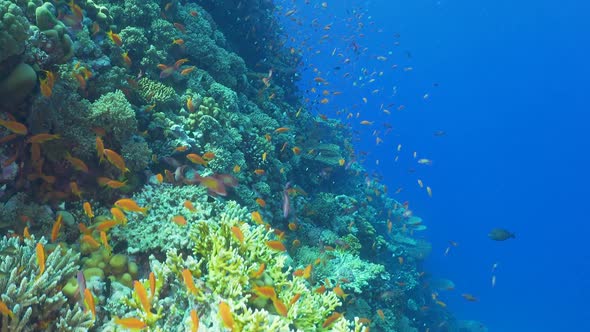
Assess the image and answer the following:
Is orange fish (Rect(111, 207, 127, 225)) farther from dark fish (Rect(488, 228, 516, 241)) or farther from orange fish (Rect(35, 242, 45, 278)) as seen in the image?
dark fish (Rect(488, 228, 516, 241))

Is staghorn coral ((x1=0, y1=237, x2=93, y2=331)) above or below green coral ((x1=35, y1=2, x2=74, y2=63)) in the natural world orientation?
below

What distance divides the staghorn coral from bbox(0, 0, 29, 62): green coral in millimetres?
2209

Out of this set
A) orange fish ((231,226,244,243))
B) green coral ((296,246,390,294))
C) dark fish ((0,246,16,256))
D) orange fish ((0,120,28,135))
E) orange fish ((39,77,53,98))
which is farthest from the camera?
green coral ((296,246,390,294))

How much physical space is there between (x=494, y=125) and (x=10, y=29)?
483 ft

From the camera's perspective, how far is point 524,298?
46.8 m

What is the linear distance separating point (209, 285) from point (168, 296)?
1.55 feet

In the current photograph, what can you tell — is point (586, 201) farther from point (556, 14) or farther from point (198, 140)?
point (198, 140)

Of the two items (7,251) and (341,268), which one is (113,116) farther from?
(341,268)

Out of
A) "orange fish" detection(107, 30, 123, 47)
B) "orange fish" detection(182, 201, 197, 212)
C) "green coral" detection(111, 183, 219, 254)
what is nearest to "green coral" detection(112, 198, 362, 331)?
"green coral" detection(111, 183, 219, 254)

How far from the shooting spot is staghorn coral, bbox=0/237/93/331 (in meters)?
2.83

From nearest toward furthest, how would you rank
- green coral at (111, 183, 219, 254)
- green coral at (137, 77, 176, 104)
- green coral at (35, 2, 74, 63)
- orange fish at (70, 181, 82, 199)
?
green coral at (111, 183, 219, 254), orange fish at (70, 181, 82, 199), green coral at (35, 2, 74, 63), green coral at (137, 77, 176, 104)

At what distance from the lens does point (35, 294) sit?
3.02 m

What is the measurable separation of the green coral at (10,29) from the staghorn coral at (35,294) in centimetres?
221

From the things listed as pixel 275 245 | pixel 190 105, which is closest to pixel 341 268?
pixel 275 245
